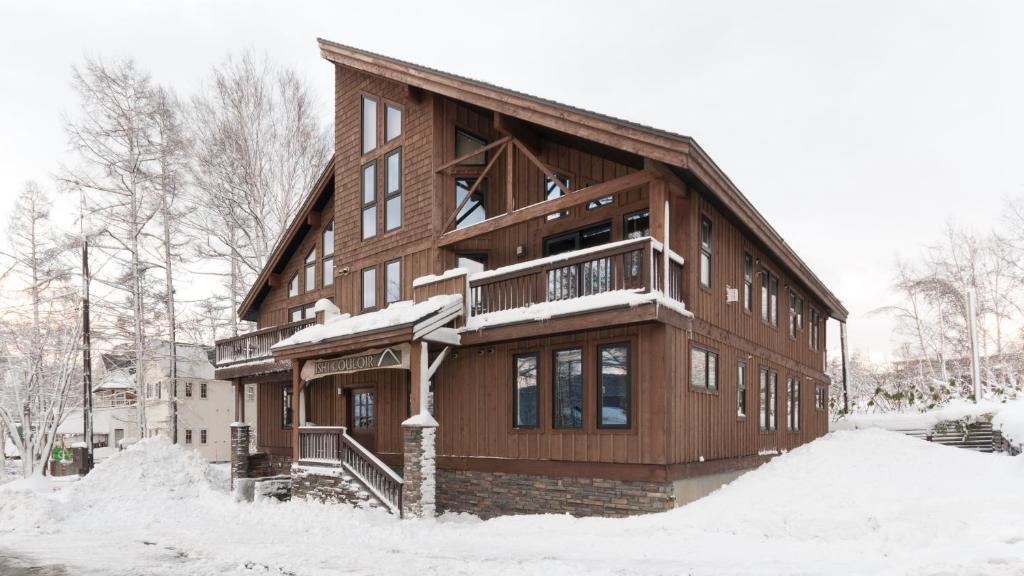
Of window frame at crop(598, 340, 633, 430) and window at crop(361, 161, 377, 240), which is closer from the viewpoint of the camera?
window frame at crop(598, 340, 633, 430)

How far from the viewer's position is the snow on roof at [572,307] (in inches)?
481

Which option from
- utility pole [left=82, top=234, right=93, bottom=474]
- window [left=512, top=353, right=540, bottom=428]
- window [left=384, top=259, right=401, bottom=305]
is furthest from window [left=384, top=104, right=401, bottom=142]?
utility pole [left=82, top=234, right=93, bottom=474]

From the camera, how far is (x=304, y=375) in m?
17.7

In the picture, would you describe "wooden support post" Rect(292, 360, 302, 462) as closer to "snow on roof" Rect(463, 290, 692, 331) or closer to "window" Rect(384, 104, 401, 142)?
"snow on roof" Rect(463, 290, 692, 331)

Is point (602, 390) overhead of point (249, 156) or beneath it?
beneath

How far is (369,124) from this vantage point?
19.7m

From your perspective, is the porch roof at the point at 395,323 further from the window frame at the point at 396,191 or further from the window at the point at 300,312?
the window at the point at 300,312

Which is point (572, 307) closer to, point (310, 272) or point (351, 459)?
point (351, 459)

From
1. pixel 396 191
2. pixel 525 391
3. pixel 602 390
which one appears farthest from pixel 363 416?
pixel 602 390

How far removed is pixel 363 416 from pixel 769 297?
11.3 m

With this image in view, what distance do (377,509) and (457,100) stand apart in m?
9.50

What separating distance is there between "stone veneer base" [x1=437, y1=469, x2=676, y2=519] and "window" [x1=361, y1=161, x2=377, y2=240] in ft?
22.6

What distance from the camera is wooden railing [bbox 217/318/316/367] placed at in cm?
2112

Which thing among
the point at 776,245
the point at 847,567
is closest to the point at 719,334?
the point at 776,245
